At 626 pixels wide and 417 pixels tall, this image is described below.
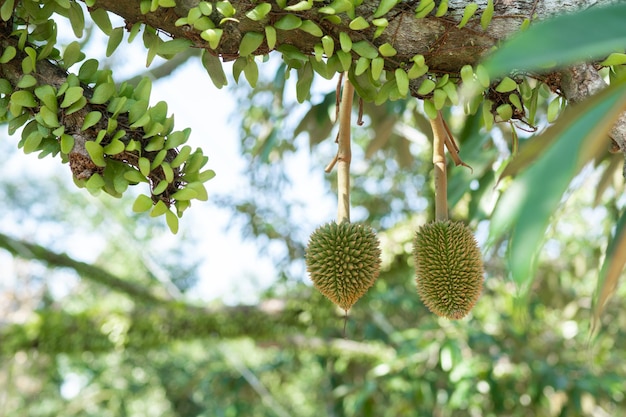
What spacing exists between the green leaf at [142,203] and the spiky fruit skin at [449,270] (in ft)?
1.21

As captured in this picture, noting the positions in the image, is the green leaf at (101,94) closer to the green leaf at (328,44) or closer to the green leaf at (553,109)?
the green leaf at (328,44)

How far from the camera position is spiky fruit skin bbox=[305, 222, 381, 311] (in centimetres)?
85

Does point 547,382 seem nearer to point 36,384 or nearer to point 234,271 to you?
point 36,384

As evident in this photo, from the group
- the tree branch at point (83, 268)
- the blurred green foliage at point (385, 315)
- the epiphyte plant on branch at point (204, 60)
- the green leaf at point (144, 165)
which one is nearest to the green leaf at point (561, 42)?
the epiphyte plant on branch at point (204, 60)

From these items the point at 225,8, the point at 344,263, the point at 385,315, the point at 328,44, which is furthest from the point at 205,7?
the point at 385,315

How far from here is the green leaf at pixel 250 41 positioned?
0.75 meters

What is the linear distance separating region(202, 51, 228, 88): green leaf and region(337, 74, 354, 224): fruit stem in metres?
0.16

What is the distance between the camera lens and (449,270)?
881mm

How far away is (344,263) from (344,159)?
0.44ft

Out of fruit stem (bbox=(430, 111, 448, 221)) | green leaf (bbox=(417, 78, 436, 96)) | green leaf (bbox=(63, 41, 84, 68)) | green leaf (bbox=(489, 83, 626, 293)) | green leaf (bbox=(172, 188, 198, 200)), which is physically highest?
green leaf (bbox=(489, 83, 626, 293))

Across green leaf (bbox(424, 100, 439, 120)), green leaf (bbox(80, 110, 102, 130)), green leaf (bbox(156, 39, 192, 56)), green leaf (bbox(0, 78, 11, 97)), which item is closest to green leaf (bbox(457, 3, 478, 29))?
green leaf (bbox(424, 100, 439, 120))

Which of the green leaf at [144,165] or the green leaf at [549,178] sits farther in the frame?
the green leaf at [144,165]

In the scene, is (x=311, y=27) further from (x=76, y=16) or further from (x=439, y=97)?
(x=76, y=16)

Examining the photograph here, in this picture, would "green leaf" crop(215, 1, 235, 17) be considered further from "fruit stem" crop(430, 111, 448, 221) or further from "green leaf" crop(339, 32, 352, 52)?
"fruit stem" crop(430, 111, 448, 221)
